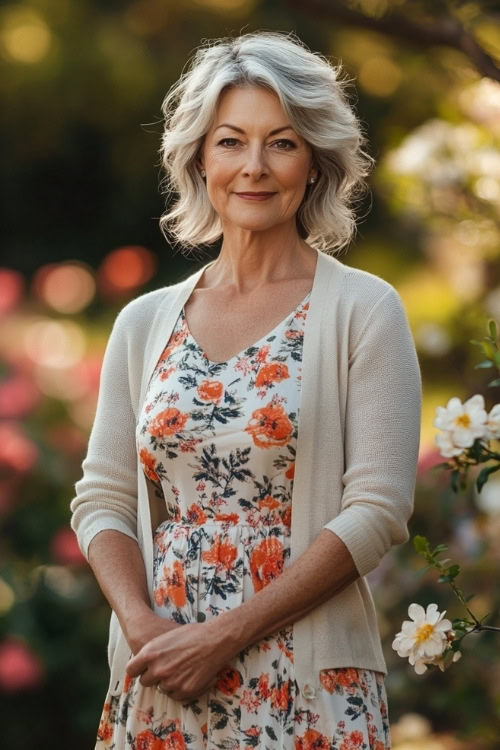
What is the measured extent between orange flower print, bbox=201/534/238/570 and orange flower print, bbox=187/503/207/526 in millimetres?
43

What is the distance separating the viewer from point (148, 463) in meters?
2.07

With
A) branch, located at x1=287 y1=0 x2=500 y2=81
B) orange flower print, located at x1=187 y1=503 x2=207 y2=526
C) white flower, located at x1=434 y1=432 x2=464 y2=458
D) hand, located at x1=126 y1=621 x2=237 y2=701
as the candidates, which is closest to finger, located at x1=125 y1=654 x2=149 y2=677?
hand, located at x1=126 y1=621 x2=237 y2=701

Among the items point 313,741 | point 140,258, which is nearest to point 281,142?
point 313,741

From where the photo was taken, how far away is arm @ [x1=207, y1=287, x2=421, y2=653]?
1.89m

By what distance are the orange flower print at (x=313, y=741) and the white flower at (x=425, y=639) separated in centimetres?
19

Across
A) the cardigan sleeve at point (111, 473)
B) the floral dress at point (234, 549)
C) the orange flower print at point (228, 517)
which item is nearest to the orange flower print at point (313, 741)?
the floral dress at point (234, 549)

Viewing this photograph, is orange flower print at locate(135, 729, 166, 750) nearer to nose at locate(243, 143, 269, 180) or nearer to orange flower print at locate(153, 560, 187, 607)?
orange flower print at locate(153, 560, 187, 607)

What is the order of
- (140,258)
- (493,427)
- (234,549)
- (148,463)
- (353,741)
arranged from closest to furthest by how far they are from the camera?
1. (493,427)
2. (353,741)
3. (234,549)
4. (148,463)
5. (140,258)

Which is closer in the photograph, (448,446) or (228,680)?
(448,446)

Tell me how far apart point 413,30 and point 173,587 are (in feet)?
3.09

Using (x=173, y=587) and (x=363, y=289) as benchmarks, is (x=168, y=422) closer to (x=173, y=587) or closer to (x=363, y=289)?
(x=173, y=587)

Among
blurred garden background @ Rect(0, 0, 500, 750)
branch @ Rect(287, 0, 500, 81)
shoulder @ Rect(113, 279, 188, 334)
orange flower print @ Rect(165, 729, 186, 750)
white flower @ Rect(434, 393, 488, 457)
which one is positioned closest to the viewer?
white flower @ Rect(434, 393, 488, 457)

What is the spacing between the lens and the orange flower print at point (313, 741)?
1.87 metres

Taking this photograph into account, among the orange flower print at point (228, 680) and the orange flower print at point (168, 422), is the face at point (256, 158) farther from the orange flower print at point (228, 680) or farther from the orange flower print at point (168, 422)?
the orange flower print at point (228, 680)
